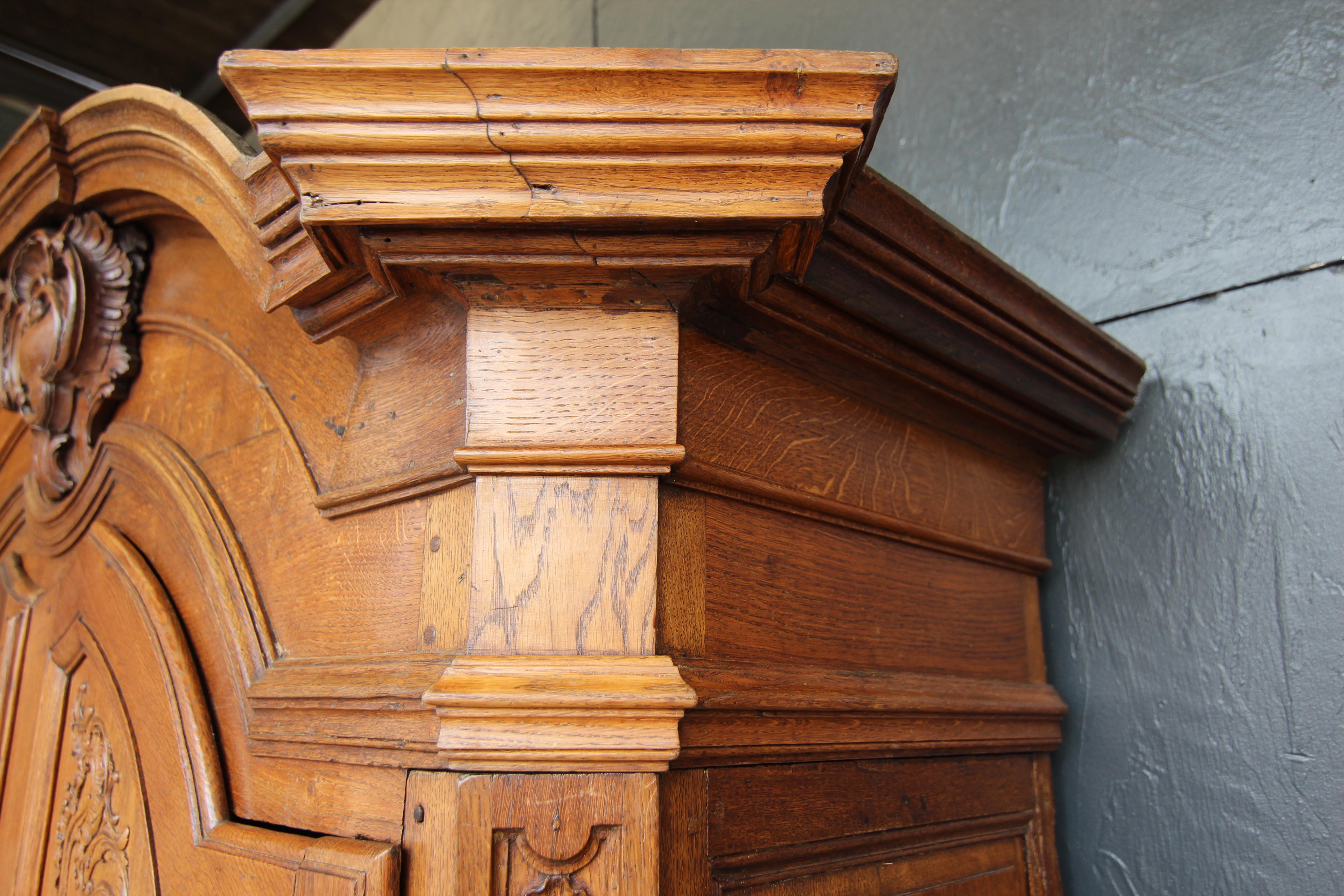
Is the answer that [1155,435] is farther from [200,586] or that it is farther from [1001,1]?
[200,586]

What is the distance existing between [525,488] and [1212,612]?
89 cm

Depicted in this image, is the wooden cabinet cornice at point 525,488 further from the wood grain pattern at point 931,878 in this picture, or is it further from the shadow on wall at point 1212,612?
the shadow on wall at point 1212,612

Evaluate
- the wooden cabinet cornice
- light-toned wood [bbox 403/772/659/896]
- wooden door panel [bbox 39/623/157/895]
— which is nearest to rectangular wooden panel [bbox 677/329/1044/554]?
the wooden cabinet cornice

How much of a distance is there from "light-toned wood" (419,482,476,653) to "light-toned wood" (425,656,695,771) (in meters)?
0.05

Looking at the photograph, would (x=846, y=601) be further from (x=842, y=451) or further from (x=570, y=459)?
(x=570, y=459)

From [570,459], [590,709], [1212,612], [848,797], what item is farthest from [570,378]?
[1212,612]

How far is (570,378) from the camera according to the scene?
58 centimetres

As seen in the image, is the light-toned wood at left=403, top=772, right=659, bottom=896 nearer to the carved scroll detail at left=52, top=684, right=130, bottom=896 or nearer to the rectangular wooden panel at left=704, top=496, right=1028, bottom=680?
the rectangular wooden panel at left=704, top=496, right=1028, bottom=680

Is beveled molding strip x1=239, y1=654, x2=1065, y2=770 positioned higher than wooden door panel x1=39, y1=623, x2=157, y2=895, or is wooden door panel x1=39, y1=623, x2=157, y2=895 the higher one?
beveled molding strip x1=239, y1=654, x2=1065, y2=770

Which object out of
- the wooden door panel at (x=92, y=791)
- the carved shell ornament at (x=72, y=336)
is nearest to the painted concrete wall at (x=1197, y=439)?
the wooden door panel at (x=92, y=791)

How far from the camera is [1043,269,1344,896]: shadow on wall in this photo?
38.2 inches

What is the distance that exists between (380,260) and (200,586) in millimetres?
418

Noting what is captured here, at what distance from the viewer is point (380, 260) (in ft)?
1.83

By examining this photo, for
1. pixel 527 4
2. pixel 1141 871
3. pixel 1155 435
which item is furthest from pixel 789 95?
pixel 527 4
